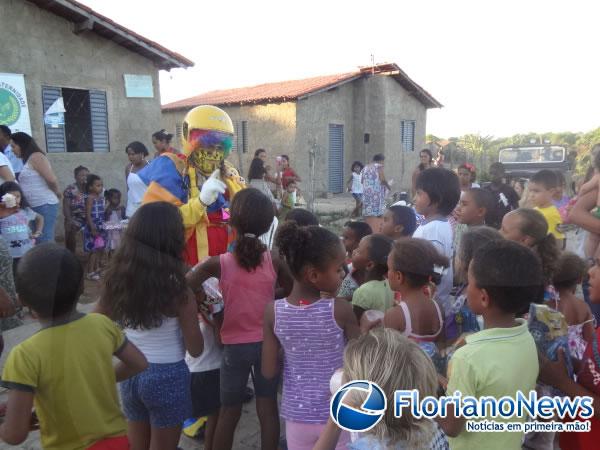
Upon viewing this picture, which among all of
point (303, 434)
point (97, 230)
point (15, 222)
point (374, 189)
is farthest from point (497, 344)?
point (374, 189)

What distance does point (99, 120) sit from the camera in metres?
8.30

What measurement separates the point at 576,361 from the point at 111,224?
6.24 metres

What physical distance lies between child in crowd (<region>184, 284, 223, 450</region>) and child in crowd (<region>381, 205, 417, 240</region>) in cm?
138

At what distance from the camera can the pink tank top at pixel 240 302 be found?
7.52 ft

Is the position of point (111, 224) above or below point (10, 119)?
below

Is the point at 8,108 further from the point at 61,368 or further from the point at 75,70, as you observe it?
the point at 61,368

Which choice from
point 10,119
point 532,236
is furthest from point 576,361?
point 10,119

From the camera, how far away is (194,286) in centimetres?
228

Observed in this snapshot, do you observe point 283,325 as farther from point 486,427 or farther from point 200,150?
point 200,150

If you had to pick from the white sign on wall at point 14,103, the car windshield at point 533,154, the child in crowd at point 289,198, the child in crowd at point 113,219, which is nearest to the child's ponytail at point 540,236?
the child in crowd at point 113,219

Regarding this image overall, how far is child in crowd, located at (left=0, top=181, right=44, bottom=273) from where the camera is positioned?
411cm

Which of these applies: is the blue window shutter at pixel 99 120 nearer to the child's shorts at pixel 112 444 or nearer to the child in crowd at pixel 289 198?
the child in crowd at pixel 289 198

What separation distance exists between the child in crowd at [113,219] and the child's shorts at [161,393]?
484cm

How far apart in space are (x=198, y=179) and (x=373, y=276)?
1228mm
